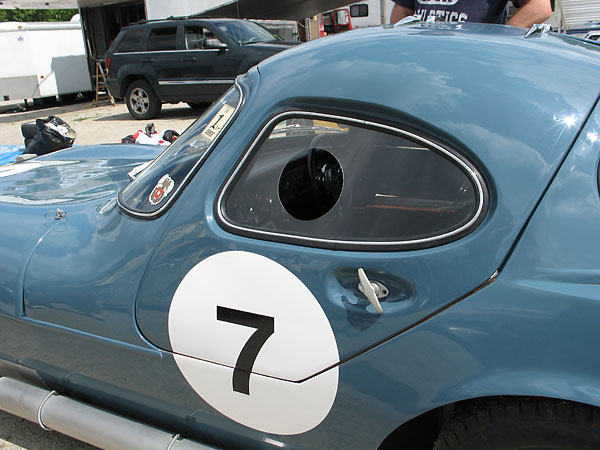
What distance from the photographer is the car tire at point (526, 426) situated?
48.6 inches

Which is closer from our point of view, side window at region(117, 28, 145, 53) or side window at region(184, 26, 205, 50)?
side window at region(184, 26, 205, 50)

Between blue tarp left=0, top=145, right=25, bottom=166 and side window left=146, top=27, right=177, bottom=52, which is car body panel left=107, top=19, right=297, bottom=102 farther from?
blue tarp left=0, top=145, right=25, bottom=166

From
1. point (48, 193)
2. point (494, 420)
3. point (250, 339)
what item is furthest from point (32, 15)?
point (494, 420)

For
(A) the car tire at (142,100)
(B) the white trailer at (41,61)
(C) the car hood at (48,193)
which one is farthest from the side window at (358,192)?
(B) the white trailer at (41,61)

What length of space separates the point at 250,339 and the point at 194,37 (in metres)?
10.8

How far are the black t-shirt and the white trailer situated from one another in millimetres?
14934

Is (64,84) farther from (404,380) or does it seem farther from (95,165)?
(404,380)

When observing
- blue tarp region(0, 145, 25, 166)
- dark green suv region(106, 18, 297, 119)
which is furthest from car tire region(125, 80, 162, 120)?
blue tarp region(0, 145, 25, 166)

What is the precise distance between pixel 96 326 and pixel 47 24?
16887mm

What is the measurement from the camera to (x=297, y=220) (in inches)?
63.4

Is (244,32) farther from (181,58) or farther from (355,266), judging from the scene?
(355,266)

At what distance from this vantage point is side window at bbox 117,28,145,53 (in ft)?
39.6

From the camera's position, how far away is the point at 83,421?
196 cm

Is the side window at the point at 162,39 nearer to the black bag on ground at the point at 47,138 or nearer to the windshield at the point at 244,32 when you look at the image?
the windshield at the point at 244,32
